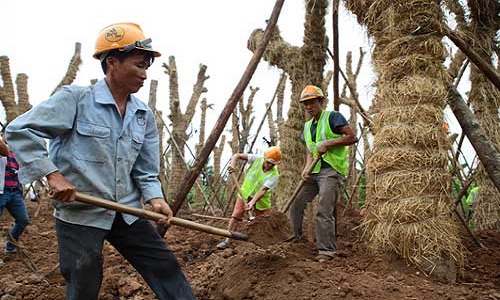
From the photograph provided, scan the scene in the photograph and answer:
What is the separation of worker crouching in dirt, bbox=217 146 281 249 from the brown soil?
65 cm

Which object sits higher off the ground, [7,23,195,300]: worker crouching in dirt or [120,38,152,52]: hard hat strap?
[120,38,152,52]: hard hat strap

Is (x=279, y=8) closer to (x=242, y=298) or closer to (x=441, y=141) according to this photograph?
(x=441, y=141)

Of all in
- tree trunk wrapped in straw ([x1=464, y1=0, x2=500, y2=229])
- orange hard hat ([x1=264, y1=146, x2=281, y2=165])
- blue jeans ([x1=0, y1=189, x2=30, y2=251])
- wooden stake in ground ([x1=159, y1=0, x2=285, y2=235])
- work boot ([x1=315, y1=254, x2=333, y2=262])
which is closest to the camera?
wooden stake in ground ([x1=159, y1=0, x2=285, y2=235])

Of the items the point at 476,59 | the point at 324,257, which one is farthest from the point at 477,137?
the point at 324,257

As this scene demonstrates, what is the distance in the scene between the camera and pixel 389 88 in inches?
157

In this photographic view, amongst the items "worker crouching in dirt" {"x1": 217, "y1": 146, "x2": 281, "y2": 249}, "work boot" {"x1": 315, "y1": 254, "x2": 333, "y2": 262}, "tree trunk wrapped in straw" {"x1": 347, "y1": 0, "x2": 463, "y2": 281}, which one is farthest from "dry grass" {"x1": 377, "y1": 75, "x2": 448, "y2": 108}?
"worker crouching in dirt" {"x1": 217, "y1": 146, "x2": 281, "y2": 249}

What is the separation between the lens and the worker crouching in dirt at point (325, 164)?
14.4 feet

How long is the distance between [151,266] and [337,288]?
1253 millimetres

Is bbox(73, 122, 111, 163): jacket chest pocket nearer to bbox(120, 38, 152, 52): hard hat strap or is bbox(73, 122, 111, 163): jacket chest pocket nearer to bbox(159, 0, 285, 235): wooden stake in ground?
bbox(120, 38, 152, 52): hard hat strap

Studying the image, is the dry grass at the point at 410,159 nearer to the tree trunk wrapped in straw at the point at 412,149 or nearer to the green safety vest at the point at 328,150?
the tree trunk wrapped in straw at the point at 412,149

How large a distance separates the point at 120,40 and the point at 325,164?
8.75 ft

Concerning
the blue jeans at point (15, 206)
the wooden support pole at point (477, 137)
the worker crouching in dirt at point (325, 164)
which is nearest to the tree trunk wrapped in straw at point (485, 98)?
the wooden support pole at point (477, 137)

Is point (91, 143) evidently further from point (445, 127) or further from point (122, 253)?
point (445, 127)

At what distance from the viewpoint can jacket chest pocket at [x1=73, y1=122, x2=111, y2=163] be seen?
2.41 m
